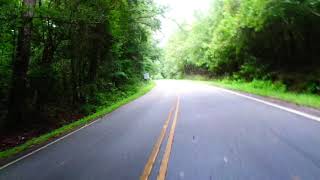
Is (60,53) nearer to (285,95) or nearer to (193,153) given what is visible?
(285,95)

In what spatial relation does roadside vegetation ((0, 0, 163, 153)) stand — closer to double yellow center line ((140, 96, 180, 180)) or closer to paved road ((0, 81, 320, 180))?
paved road ((0, 81, 320, 180))

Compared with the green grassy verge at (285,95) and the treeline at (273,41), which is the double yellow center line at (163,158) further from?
the treeline at (273,41)

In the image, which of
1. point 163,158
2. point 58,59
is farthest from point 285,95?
point 58,59

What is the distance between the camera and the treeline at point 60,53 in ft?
42.7

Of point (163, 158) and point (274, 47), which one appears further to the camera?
point (274, 47)

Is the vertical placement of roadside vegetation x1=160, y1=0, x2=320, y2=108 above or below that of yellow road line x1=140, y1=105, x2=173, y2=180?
above

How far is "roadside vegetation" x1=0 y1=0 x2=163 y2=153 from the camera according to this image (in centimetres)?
1296

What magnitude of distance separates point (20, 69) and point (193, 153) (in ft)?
30.5

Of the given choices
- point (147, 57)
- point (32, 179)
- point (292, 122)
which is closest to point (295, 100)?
point (292, 122)

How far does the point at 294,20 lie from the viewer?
1942cm

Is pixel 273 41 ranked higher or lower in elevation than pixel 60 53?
higher

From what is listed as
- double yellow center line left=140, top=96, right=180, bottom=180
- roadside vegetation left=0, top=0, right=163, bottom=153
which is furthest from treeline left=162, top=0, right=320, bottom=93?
double yellow center line left=140, top=96, right=180, bottom=180

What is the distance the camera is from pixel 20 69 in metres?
13.0

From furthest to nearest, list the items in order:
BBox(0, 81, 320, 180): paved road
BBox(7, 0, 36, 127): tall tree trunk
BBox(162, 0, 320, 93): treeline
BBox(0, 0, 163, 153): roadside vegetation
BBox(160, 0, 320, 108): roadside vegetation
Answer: BBox(162, 0, 320, 93): treeline < BBox(160, 0, 320, 108): roadside vegetation < BBox(0, 0, 163, 153): roadside vegetation < BBox(7, 0, 36, 127): tall tree trunk < BBox(0, 81, 320, 180): paved road
